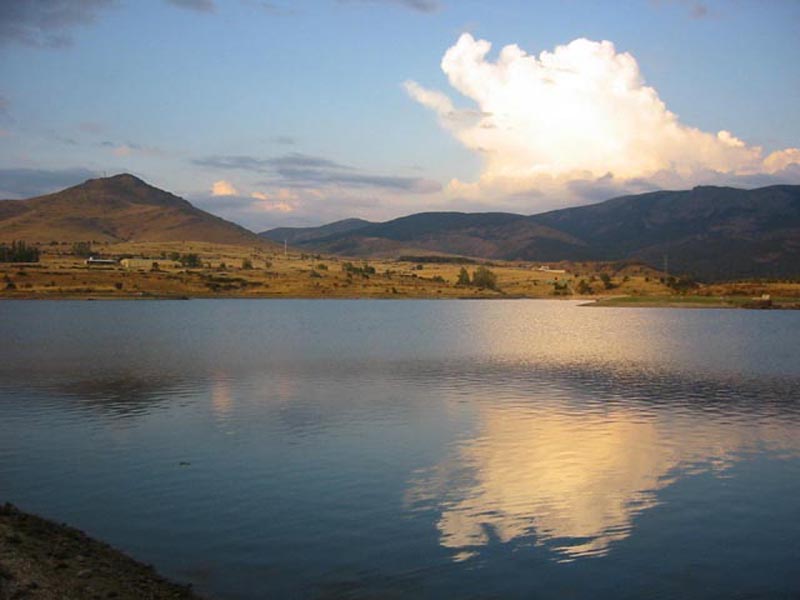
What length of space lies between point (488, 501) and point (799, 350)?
5915 cm

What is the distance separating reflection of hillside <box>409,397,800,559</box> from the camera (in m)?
20.1

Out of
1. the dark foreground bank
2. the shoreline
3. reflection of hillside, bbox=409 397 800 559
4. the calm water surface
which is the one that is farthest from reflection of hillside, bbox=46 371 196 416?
the shoreline

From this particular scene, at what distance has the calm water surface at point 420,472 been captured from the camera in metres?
17.3

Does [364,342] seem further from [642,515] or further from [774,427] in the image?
[642,515]

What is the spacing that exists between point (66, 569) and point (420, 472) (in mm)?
12527

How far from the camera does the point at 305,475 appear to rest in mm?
24844

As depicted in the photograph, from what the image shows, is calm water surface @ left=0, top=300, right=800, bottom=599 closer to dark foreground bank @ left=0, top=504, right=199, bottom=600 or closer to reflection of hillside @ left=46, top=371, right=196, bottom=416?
reflection of hillside @ left=46, top=371, right=196, bottom=416

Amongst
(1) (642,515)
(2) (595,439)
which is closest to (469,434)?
(2) (595,439)

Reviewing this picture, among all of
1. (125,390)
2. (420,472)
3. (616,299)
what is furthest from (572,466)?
(616,299)

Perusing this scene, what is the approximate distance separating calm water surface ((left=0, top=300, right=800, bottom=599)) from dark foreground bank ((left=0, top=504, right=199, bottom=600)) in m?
0.79

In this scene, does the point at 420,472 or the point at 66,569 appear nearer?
the point at 66,569

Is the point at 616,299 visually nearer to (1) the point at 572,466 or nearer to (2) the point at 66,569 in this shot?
(1) the point at 572,466

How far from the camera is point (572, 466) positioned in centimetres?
2661

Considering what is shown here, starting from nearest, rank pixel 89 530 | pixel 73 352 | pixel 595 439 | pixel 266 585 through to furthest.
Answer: pixel 266 585, pixel 89 530, pixel 595 439, pixel 73 352
